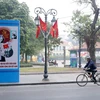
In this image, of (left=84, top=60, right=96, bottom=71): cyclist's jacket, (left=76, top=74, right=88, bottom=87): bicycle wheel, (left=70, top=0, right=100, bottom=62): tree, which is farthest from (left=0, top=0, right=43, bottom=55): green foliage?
(left=76, top=74, right=88, bottom=87): bicycle wheel

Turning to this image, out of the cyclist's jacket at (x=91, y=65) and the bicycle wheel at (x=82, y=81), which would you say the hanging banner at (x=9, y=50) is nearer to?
the bicycle wheel at (x=82, y=81)

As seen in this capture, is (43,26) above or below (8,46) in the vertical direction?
above

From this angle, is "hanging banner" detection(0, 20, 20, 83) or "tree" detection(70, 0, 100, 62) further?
"tree" detection(70, 0, 100, 62)

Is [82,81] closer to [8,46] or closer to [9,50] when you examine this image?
[9,50]

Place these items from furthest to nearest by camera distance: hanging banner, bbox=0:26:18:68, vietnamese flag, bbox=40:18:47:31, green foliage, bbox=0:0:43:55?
green foliage, bbox=0:0:43:55, vietnamese flag, bbox=40:18:47:31, hanging banner, bbox=0:26:18:68

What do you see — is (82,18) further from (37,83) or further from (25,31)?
(37,83)

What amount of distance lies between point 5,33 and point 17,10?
2388 cm

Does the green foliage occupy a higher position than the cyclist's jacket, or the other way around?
the green foliage

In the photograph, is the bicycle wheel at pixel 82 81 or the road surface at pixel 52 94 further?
the bicycle wheel at pixel 82 81

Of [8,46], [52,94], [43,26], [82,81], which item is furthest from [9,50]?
[52,94]

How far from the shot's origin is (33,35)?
50.1 m

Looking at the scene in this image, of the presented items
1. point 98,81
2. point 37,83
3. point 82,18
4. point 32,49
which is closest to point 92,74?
point 98,81

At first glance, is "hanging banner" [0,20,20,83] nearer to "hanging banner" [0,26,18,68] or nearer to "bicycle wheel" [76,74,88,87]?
"hanging banner" [0,26,18,68]

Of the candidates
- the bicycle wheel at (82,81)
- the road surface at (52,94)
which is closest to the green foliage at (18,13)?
the bicycle wheel at (82,81)
